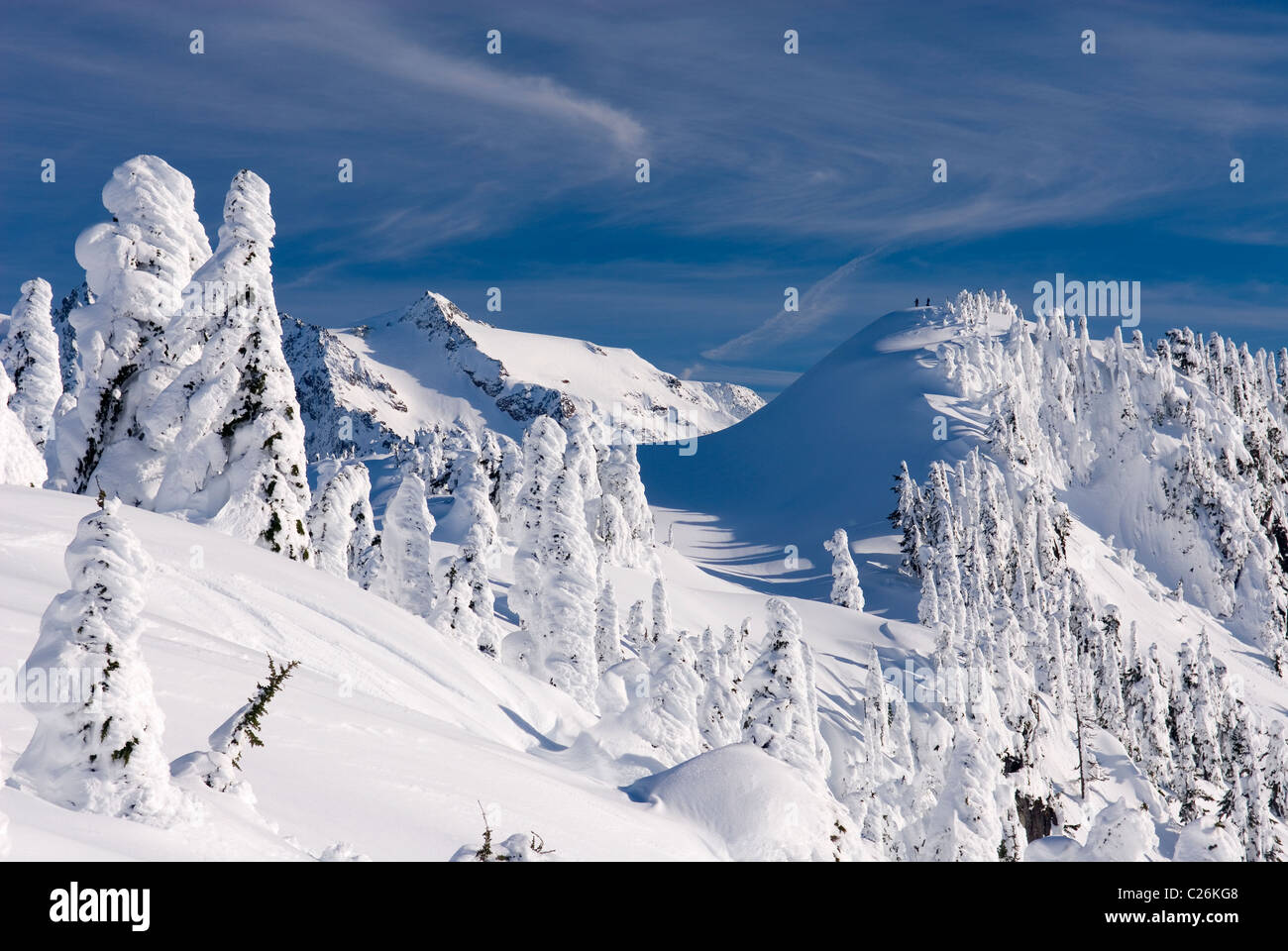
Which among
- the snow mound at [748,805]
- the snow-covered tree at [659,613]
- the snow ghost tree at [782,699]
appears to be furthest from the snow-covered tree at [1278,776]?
the snow mound at [748,805]

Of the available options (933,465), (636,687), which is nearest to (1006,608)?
(933,465)

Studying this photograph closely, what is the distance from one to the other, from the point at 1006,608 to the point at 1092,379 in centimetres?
9477

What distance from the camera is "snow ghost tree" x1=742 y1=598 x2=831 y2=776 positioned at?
91.7 feet

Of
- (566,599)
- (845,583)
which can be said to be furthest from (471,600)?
(845,583)

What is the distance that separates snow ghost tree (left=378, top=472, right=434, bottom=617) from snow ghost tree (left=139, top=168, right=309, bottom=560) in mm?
Answer: 19021

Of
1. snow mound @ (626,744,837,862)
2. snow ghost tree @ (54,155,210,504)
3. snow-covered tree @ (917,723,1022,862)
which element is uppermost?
snow ghost tree @ (54,155,210,504)

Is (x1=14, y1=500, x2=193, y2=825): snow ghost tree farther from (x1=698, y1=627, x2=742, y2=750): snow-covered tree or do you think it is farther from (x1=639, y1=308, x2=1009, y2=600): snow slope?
(x1=639, y1=308, x2=1009, y2=600): snow slope

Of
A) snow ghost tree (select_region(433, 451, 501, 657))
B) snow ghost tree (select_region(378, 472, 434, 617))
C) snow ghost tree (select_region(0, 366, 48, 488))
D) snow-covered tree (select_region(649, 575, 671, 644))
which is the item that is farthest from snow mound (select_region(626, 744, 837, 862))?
snow-covered tree (select_region(649, 575, 671, 644))

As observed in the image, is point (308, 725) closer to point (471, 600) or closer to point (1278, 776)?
point (471, 600)

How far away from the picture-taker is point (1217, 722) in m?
82.8

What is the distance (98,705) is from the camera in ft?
24.8

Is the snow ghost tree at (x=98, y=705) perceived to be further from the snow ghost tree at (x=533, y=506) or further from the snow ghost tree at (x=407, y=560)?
the snow ghost tree at (x=407, y=560)
